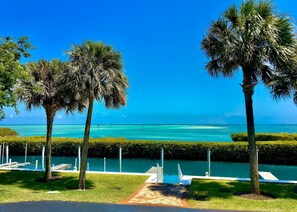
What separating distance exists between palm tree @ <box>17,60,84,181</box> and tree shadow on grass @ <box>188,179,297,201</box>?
6.65m

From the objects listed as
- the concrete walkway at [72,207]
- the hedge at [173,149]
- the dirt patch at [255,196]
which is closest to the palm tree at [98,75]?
the concrete walkway at [72,207]

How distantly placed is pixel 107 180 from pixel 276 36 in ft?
32.3

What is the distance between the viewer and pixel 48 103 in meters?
13.3

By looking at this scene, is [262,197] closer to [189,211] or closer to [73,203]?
[189,211]

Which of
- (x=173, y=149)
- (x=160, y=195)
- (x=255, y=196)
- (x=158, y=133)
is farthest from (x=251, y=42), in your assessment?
(x=158, y=133)

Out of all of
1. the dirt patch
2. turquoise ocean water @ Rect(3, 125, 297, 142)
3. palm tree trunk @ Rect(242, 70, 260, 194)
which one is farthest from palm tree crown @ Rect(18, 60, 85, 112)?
turquoise ocean water @ Rect(3, 125, 297, 142)

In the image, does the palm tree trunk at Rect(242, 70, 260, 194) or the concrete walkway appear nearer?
the concrete walkway

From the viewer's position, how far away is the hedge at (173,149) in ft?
71.6

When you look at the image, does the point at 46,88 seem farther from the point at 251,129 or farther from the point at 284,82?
the point at 284,82

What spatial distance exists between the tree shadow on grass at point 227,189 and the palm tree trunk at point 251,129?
0.64 metres

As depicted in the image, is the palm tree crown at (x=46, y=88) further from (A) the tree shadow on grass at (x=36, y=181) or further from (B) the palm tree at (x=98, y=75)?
(A) the tree shadow on grass at (x=36, y=181)

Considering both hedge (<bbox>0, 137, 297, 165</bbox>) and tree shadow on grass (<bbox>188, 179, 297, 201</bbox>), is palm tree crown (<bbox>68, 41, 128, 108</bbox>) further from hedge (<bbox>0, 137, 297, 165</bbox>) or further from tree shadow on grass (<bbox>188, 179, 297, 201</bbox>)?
hedge (<bbox>0, 137, 297, 165</bbox>)

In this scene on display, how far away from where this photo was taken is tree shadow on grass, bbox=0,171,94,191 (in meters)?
12.2

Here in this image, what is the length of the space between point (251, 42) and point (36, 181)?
38.5ft
